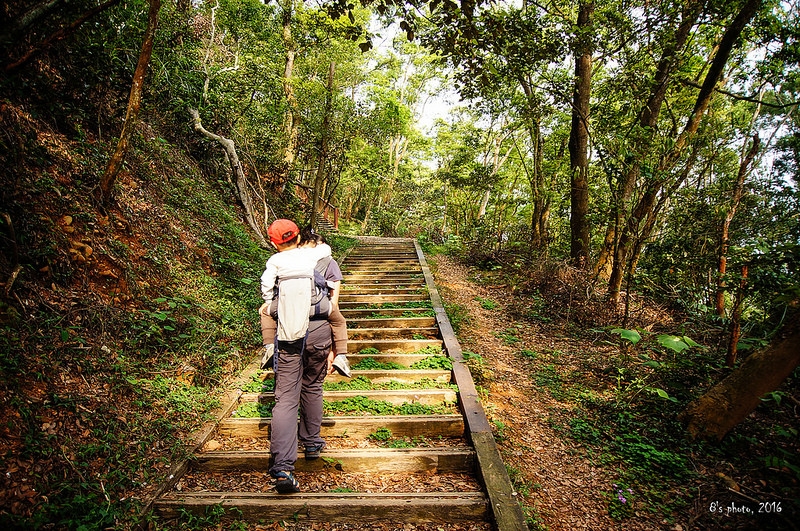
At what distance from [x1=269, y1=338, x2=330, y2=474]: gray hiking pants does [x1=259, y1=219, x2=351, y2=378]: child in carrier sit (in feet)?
0.57

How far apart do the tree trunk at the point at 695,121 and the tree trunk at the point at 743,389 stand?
268cm

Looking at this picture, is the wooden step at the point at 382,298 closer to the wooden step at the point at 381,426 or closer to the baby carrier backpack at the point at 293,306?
the wooden step at the point at 381,426

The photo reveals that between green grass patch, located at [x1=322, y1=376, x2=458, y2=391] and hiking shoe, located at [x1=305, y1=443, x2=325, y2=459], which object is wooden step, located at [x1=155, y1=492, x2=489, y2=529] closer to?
hiking shoe, located at [x1=305, y1=443, x2=325, y2=459]

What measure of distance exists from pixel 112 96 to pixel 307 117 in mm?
6108

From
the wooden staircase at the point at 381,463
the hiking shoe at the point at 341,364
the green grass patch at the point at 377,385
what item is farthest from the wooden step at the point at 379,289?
the hiking shoe at the point at 341,364

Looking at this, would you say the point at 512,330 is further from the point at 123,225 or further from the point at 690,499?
the point at 123,225

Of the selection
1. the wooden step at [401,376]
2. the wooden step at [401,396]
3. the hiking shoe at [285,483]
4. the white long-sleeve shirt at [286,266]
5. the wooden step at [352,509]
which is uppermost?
the white long-sleeve shirt at [286,266]

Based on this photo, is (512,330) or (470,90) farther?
(470,90)

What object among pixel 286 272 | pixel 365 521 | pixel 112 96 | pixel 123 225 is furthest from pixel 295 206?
pixel 365 521

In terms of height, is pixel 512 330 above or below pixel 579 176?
below

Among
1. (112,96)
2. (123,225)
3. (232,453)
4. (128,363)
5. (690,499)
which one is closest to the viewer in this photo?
(690,499)

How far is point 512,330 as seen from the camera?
647 cm

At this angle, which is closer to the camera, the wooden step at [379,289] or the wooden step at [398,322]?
the wooden step at [398,322]

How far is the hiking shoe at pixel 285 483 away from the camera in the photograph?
275 centimetres
